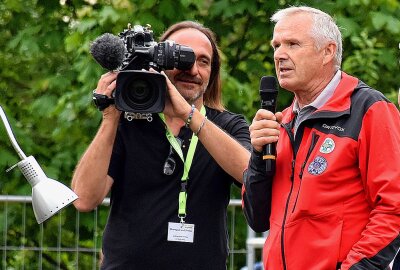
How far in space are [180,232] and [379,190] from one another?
3.65 feet

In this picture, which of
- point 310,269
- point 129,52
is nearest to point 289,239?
point 310,269

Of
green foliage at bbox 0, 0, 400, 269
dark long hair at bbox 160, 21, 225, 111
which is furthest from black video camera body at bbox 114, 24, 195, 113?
green foliage at bbox 0, 0, 400, 269

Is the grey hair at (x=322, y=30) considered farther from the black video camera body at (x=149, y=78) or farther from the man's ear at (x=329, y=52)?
the black video camera body at (x=149, y=78)

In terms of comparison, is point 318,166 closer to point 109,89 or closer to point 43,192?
point 43,192

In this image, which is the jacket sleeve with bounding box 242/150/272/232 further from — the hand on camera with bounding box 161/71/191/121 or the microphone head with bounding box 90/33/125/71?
the microphone head with bounding box 90/33/125/71

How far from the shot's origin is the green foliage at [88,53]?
28.2 ft

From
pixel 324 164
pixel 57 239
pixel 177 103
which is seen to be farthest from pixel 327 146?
pixel 57 239

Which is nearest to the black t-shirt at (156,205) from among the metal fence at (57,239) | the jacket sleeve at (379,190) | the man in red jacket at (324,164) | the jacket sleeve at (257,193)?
the jacket sleeve at (257,193)

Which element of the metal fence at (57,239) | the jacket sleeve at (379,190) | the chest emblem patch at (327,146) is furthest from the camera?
the metal fence at (57,239)

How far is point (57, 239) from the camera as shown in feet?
26.4

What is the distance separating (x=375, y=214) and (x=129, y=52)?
4.82 feet

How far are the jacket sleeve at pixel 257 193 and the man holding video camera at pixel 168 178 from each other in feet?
1.26

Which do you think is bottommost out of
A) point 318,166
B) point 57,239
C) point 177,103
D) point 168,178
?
point 57,239

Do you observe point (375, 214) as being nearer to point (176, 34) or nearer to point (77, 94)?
point (176, 34)
